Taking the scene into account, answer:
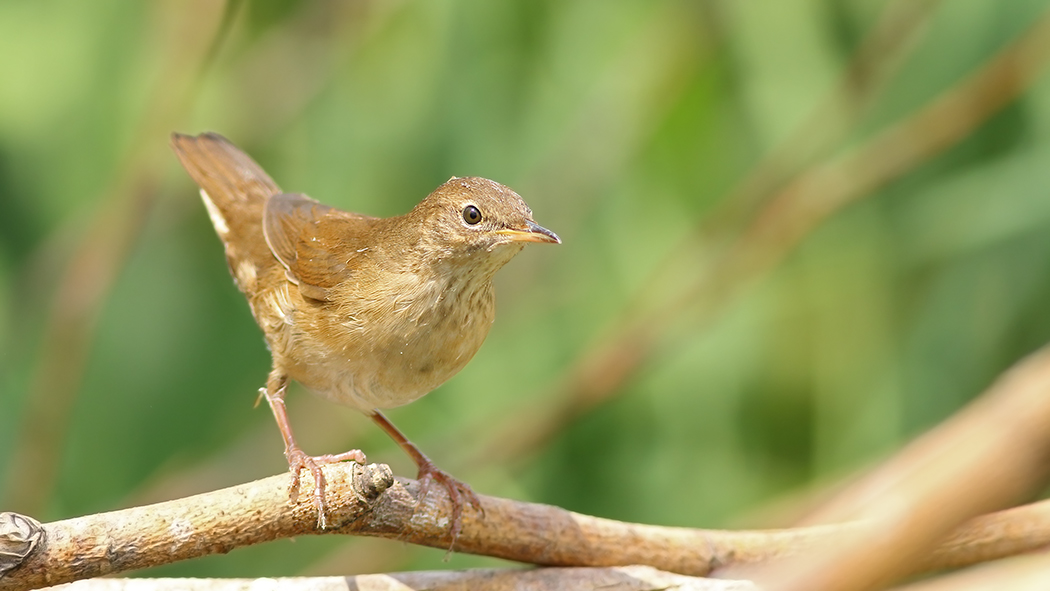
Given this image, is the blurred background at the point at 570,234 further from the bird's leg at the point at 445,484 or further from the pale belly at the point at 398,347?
the pale belly at the point at 398,347

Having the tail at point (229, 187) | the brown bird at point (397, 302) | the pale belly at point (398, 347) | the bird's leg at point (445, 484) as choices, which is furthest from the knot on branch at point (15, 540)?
the tail at point (229, 187)

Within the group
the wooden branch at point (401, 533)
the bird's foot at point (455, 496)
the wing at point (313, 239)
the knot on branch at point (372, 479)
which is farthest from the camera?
the wing at point (313, 239)

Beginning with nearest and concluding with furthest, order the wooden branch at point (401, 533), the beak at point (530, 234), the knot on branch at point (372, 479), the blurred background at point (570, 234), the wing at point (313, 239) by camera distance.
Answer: the wooden branch at point (401, 533) → the knot on branch at point (372, 479) → the beak at point (530, 234) → the wing at point (313, 239) → the blurred background at point (570, 234)

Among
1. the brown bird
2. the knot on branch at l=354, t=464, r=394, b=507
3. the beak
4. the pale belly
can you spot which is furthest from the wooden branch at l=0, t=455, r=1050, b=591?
the beak

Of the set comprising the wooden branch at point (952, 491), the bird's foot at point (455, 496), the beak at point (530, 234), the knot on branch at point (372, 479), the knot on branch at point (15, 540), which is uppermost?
the beak at point (530, 234)

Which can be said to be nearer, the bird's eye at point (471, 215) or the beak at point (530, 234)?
the beak at point (530, 234)

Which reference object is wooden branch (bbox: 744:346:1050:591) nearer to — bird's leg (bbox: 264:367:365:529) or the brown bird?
bird's leg (bbox: 264:367:365:529)
